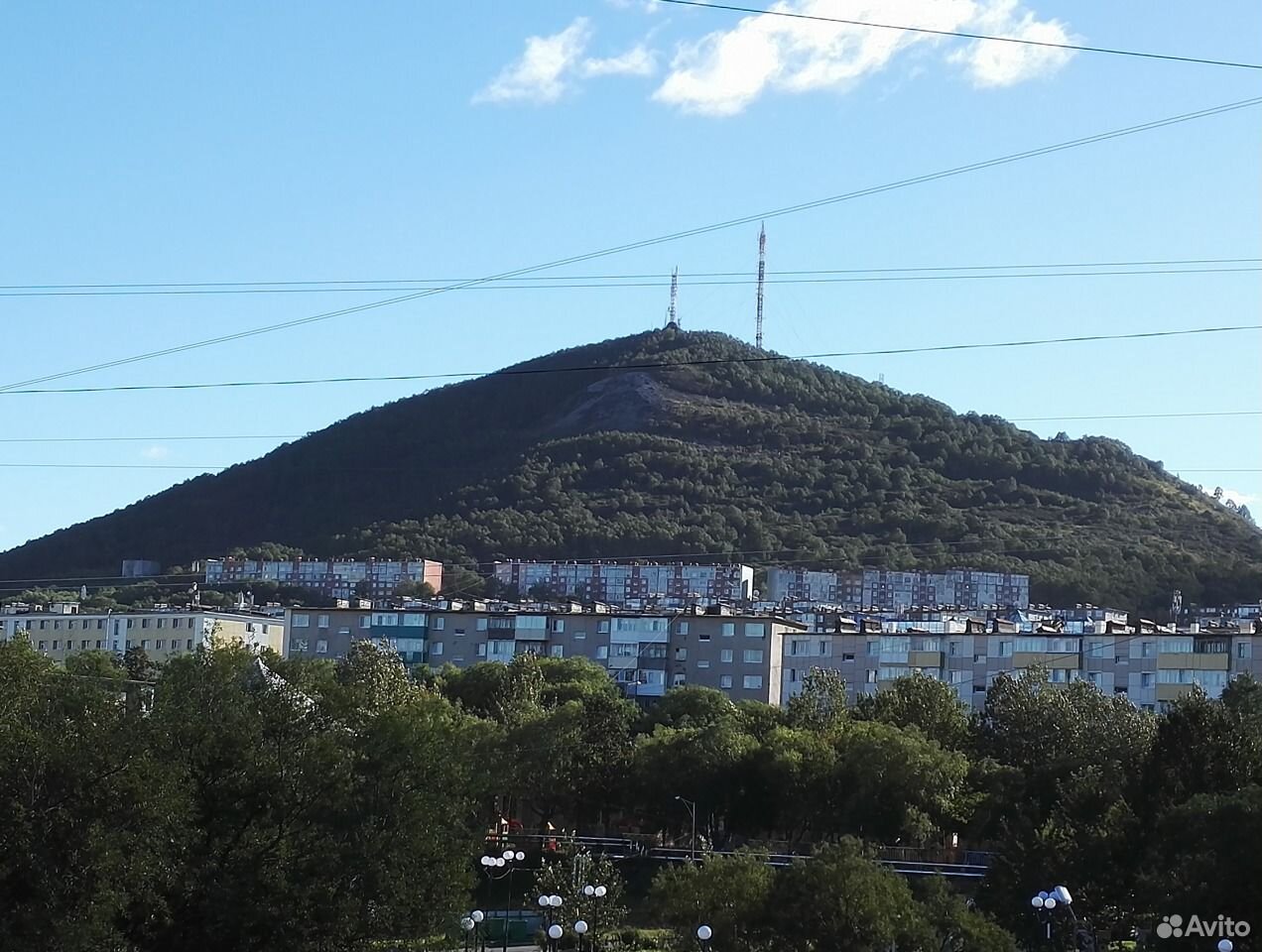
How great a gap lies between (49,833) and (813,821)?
119ft

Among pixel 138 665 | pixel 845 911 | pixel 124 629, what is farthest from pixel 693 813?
pixel 124 629

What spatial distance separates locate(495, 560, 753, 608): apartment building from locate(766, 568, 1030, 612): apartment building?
6704mm

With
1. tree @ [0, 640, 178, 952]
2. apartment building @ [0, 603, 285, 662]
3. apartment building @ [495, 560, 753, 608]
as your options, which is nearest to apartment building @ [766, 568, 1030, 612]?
apartment building @ [495, 560, 753, 608]

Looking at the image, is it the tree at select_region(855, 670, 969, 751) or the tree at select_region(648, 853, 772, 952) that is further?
→ the tree at select_region(855, 670, 969, 751)

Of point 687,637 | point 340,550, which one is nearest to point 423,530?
point 340,550

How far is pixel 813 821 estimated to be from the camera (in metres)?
63.3

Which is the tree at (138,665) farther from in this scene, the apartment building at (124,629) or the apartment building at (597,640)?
the apartment building at (124,629)

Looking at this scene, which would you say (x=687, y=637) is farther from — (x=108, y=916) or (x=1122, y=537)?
(x=1122, y=537)

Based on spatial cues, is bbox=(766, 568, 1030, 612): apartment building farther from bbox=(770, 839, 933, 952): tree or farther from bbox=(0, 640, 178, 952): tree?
bbox=(0, 640, 178, 952): tree

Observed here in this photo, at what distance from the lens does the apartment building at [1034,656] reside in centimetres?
9081

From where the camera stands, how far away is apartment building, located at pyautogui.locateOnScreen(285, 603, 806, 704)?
332 feet

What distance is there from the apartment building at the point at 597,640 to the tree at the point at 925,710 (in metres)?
25.6

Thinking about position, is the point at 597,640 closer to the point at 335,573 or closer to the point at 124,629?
the point at 124,629

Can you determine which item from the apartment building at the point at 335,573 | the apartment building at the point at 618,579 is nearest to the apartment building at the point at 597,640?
the apartment building at the point at 335,573
